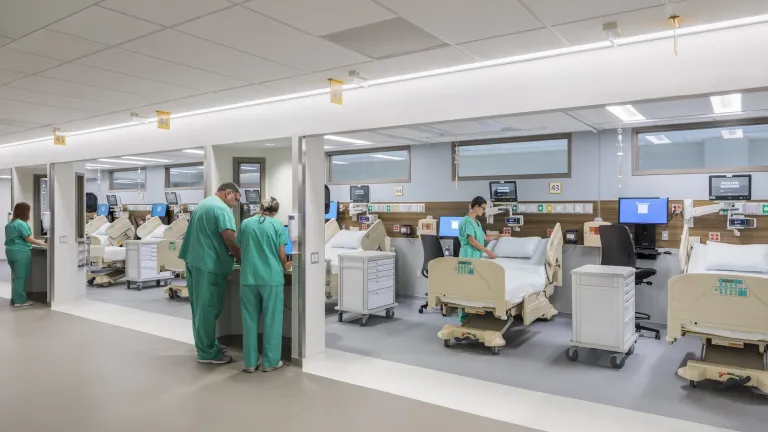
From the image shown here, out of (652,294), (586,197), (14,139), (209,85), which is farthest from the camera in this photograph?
(14,139)

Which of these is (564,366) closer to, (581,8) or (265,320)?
(265,320)

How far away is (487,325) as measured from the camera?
527 cm

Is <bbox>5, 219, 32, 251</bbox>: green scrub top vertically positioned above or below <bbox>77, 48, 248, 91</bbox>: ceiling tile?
below

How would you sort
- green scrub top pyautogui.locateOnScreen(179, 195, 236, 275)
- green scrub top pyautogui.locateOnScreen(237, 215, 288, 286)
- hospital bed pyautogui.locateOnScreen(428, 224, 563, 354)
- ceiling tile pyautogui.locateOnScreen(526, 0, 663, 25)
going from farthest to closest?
hospital bed pyautogui.locateOnScreen(428, 224, 563, 354)
green scrub top pyautogui.locateOnScreen(179, 195, 236, 275)
green scrub top pyautogui.locateOnScreen(237, 215, 288, 286)
ceiling tile pyautogui.locateOnScreen(526, 0, 663, 25)

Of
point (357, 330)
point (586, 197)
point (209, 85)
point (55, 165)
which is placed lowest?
point (357, 330)

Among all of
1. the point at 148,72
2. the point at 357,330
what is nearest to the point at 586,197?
the point at 357,330

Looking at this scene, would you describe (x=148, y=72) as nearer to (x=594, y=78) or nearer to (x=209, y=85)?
(x=209, y=85)

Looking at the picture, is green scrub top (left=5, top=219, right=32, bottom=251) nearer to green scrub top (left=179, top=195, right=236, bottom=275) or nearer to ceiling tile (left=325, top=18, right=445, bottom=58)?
green scrub top (left=179, top=195, right=236, bottom=275)

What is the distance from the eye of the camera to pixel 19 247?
6.87m

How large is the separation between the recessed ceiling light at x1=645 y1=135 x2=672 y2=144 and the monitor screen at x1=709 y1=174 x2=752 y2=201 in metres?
0.98

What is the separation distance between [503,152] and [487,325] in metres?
3.15

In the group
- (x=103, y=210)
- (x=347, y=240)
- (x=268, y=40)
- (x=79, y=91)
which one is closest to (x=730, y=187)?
(x=347, y=240)

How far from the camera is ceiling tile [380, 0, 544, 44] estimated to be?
8.24 feet

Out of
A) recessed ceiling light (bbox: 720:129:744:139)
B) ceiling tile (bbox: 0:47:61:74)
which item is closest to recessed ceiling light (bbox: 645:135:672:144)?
recessed ceiling light (bbox: 720:129:744:139)
